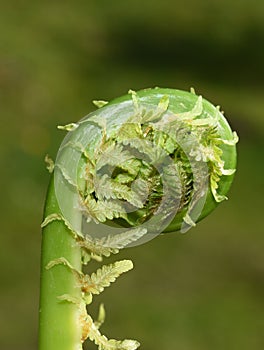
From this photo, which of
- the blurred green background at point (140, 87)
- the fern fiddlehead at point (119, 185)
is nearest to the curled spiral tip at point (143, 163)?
the fern fiddlehead at point (119, 185)

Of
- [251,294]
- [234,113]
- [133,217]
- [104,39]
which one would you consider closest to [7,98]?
[104,39]

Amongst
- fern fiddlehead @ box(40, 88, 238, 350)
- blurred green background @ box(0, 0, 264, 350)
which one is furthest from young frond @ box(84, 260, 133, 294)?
blurred green background @ box(0, 0, 264, 350)

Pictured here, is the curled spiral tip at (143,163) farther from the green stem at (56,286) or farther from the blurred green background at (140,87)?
the blurred green background at (140,87)

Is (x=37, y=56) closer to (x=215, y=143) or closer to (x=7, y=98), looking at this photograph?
(x=7, y=98)

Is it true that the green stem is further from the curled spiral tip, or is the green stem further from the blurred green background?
the blurred green background

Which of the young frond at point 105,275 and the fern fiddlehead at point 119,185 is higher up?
the fern fiddlehead at point 119,185
